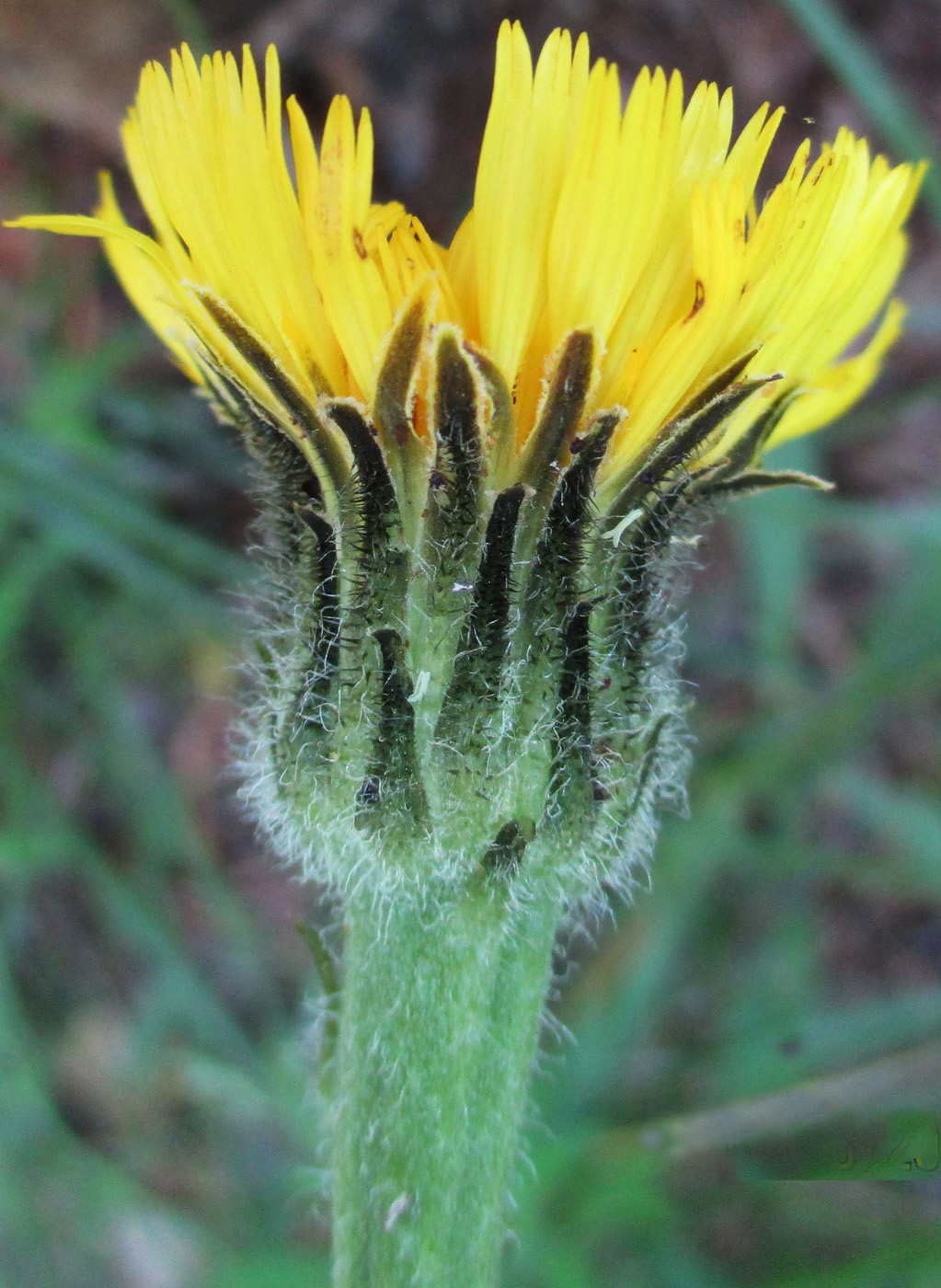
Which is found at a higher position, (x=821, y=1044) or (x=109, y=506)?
(x=109, y=506)

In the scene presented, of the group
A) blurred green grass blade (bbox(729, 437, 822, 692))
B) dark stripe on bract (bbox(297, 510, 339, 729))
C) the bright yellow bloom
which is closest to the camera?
the bright yellow bloom

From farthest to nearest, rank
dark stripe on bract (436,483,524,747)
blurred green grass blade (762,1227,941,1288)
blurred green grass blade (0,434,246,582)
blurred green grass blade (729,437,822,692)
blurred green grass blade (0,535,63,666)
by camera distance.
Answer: blurred green grass blade (729,437,822,692) < blurred green grass blade (0,535,63,666) < blurred green grass blade (0,434,246,582) < blurred green grass blade (762,1227,941,1288) < dark stripe on bract (436,483,524,747)

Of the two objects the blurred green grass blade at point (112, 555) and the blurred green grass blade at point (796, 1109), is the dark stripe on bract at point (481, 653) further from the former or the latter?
the blurred green grass blade at point (112, 555)

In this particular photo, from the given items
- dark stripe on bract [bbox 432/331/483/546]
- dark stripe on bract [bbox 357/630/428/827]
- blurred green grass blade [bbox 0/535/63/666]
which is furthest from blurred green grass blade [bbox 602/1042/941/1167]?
blurred green grass blade [bbox 0/535/63/666]

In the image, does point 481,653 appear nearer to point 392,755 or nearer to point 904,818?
point 392,755

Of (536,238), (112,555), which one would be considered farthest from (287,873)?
(536,238)

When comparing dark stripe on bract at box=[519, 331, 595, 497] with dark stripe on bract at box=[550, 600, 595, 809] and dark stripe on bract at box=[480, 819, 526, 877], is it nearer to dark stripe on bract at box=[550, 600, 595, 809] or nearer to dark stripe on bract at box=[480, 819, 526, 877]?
dark stripe on bract at box=[550, 600, 595, 809]

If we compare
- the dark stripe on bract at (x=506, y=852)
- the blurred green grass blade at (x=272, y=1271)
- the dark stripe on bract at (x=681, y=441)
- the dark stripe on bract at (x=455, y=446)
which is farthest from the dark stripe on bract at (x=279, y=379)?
the blurred green grass blade at (x=272, y=1271)
